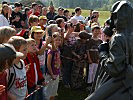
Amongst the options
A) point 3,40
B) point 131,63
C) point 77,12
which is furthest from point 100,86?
point 77,12

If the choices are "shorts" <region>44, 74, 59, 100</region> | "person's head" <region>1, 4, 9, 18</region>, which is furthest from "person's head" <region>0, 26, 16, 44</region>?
"person's head" <region>1, 4, 9, 18</region>

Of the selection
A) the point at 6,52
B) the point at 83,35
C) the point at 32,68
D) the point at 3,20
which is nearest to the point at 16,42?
the point at 32,68

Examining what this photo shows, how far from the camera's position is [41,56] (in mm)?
6789

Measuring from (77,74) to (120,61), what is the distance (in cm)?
520

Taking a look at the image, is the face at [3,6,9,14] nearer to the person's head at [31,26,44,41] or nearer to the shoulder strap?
the person's head at [31,26,44,41]

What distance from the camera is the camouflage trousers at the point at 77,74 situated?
29.3ft

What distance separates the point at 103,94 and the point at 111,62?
1.32 feet

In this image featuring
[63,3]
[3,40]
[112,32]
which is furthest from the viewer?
[63,3]

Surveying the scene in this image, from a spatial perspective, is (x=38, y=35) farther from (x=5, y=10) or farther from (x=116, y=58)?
(x=5, y=10)

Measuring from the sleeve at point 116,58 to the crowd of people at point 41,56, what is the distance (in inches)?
19.2

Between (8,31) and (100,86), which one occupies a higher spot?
(8,31)

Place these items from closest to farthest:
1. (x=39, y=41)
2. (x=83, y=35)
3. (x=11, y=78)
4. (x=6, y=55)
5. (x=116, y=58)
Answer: (x=6, y=55)
(x=116, y=58)
(x=11, y=78)
(x=39, y=41)
(x=83, y=35)

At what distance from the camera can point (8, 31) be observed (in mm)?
5008

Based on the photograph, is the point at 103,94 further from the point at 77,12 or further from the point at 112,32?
the point at 77,12
